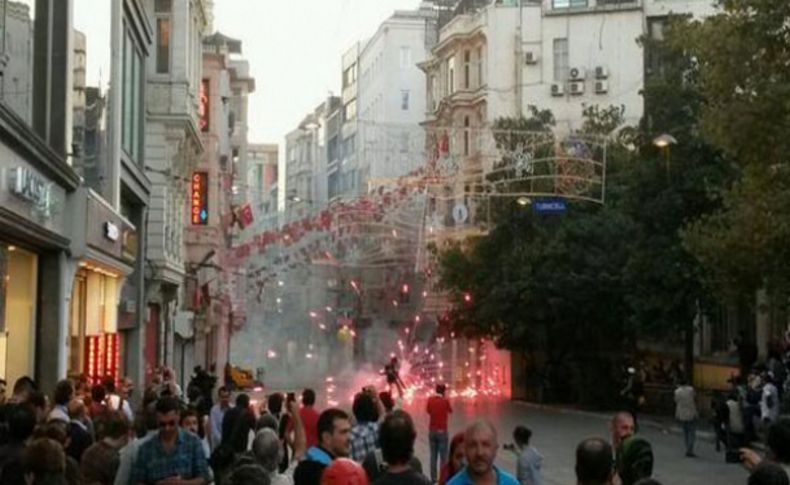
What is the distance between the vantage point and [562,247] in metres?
46.3

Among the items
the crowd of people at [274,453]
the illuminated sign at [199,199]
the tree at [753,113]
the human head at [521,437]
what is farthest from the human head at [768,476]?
the illuminated sign at [199,199]

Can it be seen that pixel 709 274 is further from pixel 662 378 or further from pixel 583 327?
pixel 583 327

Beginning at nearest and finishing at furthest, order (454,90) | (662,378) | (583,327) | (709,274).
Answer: (709,274) → (662,378) → (583,327) → (454,90)

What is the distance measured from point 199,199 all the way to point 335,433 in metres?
42.4

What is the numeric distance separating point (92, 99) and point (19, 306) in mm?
4609

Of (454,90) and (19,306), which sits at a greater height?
(454,90)

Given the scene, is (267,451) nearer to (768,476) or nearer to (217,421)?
(768,476)

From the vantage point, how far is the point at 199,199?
51.4 meters

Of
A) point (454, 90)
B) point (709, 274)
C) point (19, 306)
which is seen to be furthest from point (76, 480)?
point (454, 90)

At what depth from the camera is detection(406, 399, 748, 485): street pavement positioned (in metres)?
25.0

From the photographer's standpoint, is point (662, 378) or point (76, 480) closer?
point (76, 480)

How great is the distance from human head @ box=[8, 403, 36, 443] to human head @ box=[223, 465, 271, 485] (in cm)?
310

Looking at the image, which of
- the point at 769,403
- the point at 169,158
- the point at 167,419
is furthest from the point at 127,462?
the point at 169,158

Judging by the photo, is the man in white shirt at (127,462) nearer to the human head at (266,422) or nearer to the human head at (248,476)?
the human head at (248,476)
